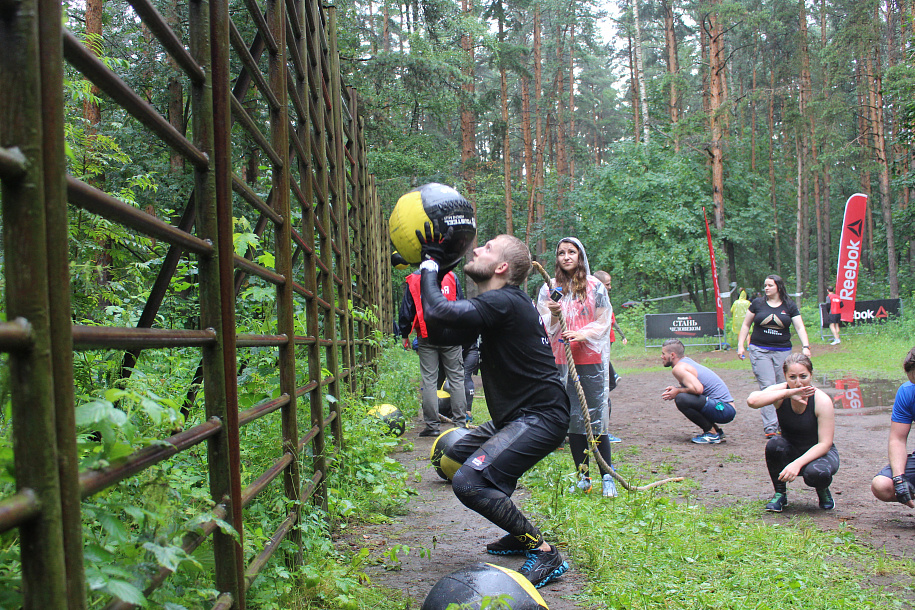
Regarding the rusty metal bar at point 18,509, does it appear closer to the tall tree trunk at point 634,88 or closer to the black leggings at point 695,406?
the black leggings at point 695,406

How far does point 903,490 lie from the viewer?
14.0ft

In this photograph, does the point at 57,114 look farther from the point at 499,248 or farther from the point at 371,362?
the point at 371,362

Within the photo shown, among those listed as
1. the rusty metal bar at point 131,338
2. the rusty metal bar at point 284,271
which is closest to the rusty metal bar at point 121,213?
the rusty metal bar at point 131,338

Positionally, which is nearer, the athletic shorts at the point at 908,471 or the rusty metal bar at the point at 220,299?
the rusty metal bar at the point at 220,299

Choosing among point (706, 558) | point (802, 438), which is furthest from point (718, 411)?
point (706, 558)

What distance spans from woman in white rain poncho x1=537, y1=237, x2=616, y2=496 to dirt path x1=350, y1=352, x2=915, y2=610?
0.67 metres

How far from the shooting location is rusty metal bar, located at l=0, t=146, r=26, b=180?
3.38 ft

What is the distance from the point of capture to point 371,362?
9125 millimetres

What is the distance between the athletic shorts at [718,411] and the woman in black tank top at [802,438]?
246 centimetres

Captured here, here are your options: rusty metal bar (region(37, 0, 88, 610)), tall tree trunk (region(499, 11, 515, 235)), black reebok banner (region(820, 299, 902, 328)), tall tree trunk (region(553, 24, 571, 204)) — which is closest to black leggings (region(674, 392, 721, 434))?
rusty metal bar (region(37, 0, 88, 610))

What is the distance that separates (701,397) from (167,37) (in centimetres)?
701

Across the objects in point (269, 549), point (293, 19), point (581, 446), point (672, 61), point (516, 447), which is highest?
point (672, 61)

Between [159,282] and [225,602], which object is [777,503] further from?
[159,282]

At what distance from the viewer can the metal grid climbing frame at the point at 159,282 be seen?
108 cm
